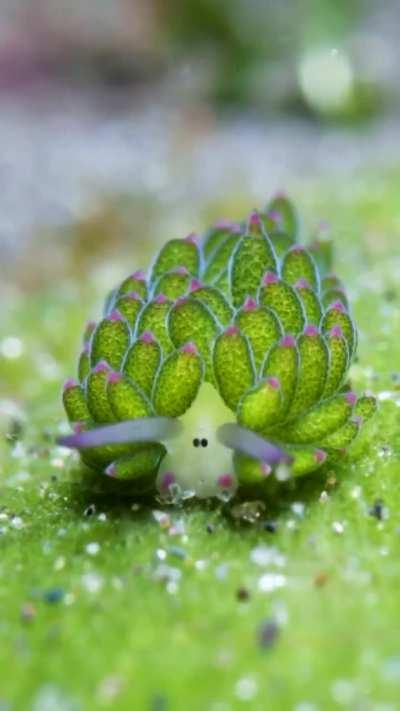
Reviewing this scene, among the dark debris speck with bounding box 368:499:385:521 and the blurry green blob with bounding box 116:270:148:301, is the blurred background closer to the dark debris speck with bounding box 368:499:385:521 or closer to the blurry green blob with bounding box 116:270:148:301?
the blurry green blob with bounding box 116:270:148:301

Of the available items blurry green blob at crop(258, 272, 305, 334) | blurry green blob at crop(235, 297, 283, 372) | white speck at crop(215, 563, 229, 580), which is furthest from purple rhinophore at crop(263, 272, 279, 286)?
white speck at crop(215, 563, 229, 580)

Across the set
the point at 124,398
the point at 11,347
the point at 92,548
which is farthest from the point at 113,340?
the point at 11,347

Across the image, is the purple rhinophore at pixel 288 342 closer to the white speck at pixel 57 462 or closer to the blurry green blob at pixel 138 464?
the blurry green blob at pixel 138 464

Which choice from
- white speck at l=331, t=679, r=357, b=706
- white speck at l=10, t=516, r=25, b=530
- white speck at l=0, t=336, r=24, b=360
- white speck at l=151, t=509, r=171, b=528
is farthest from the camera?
white speck at l=0, t=336, r=24, b=360

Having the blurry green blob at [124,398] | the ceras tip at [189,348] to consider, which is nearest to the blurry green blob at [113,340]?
the blurry green blob at [124,398]

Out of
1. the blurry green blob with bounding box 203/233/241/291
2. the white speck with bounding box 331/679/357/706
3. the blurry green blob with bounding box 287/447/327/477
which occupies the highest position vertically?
the blurry green blob with bounding box 203/233/241/291

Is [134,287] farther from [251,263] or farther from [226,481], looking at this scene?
[226,481]

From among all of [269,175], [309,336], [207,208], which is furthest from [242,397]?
[269,175]
